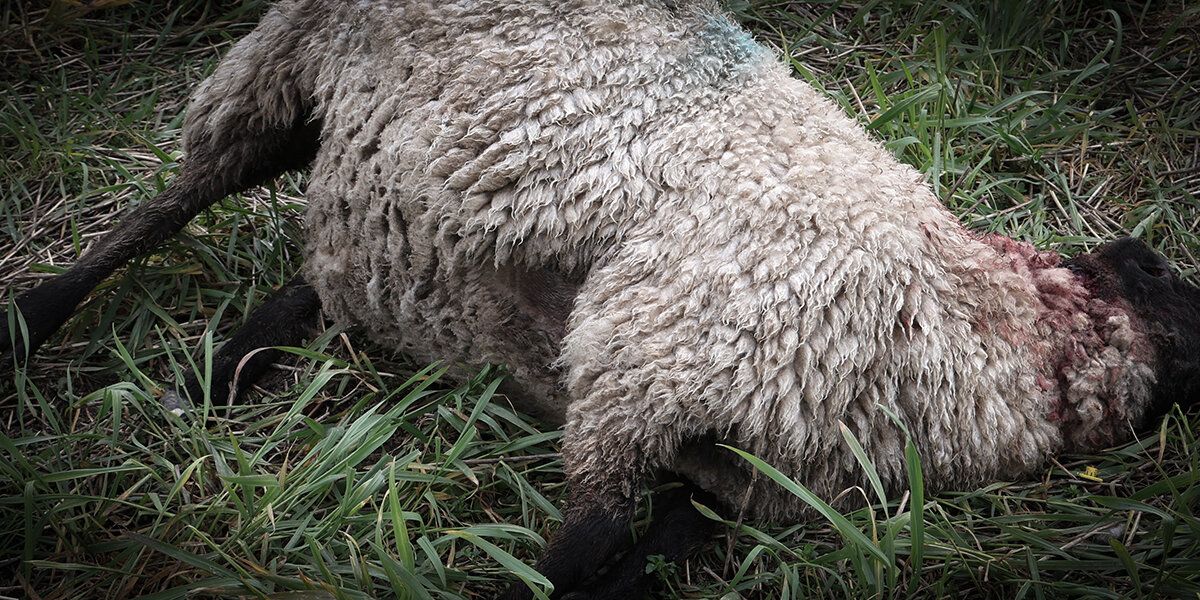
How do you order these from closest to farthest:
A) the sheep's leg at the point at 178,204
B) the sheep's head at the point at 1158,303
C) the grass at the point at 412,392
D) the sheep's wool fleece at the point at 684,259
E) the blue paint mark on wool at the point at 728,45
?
1. the sheep's wool fleece at the point at 684,259
2. the grass at the point at 412,392
3. the sheep's head at the point at 1158,303
4. the blue paint mark on wool at the point at 728,45
5. the sheep's leg at the point at 178,204

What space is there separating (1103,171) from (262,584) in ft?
10.6

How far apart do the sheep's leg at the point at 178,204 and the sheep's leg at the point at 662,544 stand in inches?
64.6

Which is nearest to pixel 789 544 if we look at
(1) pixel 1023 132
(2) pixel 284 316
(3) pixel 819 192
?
(3) pixel 819 192

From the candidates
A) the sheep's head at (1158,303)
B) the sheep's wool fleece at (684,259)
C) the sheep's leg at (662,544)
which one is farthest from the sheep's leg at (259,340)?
the sheep's head at (1158,303)

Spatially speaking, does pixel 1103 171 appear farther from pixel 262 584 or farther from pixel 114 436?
pixel 114 436

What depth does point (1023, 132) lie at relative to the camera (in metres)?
3.36

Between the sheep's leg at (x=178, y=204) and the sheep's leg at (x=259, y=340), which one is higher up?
the sheep's leg at (x=178, y=204)

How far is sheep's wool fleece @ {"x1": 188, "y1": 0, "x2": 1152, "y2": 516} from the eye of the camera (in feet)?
6.21

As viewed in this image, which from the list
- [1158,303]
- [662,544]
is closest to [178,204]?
[662,544]

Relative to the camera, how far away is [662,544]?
209 cm

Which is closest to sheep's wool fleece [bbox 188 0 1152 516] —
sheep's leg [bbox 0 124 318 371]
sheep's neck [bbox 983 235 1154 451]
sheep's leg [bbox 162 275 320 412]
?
sheep's neck [bbox 983 235 1154 451]

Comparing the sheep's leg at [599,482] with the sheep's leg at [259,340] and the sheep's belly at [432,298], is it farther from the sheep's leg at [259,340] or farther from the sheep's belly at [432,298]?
the sheep's leg at [259,340]

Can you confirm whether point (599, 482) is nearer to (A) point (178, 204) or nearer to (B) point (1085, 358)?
(B) point (1085, 358)

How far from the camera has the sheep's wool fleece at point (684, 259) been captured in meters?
1.89
